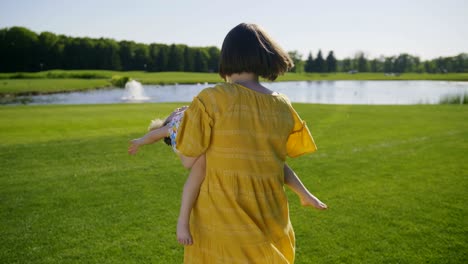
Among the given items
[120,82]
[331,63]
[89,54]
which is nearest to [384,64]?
A: [331,63]

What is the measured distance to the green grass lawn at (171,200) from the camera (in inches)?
154

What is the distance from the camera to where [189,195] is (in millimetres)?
1812

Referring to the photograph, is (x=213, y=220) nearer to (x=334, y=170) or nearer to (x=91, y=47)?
(x=334, y=170)

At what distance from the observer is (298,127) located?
2074 mm

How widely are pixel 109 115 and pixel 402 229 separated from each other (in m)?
13.1

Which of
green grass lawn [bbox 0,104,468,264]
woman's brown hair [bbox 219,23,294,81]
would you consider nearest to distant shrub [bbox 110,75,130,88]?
green grass lawn [bbox 0,104,468,264]

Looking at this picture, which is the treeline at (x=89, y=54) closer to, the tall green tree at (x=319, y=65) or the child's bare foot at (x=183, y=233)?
the tall green tree at (x=319, y=65)

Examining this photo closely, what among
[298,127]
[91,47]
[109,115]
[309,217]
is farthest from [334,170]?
[91,47]

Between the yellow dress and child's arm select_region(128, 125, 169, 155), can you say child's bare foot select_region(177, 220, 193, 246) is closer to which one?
the yellow dress

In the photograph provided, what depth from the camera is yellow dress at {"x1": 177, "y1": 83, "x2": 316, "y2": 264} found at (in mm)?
1731

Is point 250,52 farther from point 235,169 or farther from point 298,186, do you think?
point 298,186

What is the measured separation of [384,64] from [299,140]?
161700mm

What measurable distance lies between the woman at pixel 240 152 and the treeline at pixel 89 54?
104 meters

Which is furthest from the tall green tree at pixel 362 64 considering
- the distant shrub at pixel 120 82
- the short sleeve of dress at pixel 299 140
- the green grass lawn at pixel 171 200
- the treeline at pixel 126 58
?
the short sleeve of dress at pixel 299 140
